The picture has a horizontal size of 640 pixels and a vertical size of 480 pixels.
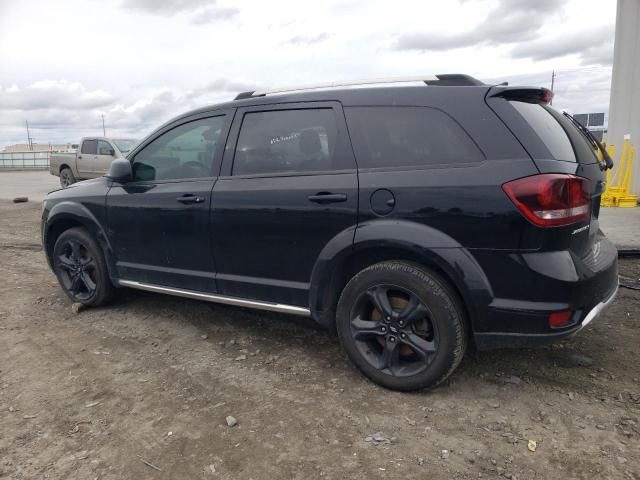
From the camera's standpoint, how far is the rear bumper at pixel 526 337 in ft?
8.79

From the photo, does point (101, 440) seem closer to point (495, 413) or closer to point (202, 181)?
point (202, 181)

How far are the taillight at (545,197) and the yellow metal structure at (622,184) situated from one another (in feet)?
28.1

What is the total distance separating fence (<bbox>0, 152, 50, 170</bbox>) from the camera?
125 feet

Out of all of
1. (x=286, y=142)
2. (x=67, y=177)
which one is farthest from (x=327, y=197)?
(x=67, y=177)

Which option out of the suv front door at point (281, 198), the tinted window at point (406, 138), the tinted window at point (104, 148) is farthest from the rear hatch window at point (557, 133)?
the tinted window at point (104, 148)

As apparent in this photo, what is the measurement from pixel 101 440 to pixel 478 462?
1.90 metres

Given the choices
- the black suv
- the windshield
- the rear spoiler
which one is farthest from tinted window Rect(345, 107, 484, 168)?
the windshield

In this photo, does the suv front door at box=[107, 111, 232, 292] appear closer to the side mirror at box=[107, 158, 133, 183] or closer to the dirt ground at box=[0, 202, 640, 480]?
the side mirror at box=[107, 158, 133, 183]

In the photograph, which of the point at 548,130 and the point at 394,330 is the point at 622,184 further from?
the point at 394,330

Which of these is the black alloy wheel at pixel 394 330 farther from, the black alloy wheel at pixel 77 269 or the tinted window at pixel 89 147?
the tinted window at pixel 89 147

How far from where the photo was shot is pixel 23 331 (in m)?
4.26

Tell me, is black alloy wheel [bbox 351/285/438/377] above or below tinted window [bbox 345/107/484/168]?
below

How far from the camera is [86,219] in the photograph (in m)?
4.47

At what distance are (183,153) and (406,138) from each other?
1870 millimetres
